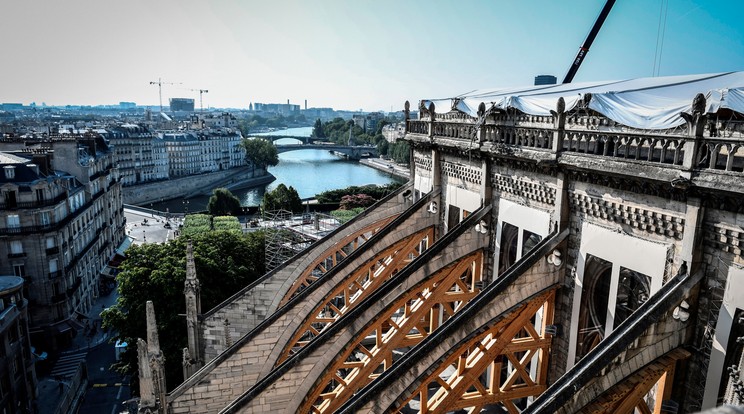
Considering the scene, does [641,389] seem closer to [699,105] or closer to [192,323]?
[699,105]

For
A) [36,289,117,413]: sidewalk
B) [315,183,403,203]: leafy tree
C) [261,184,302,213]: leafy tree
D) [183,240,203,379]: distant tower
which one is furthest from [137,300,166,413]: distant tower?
[315,183,403,203]: leafy tree

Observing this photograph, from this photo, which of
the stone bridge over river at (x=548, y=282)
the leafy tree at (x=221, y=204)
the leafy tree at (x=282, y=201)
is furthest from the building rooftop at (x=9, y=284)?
the leafy tree at (x=221, y=204)

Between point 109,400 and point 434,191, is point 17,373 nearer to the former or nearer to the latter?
point 109,400

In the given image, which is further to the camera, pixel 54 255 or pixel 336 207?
pixel 336 207

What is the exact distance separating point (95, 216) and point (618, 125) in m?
41.4

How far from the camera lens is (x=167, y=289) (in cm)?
2277

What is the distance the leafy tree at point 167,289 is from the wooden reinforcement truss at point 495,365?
14.2 meters

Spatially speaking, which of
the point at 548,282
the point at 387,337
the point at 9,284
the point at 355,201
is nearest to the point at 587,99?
the point at 548,282

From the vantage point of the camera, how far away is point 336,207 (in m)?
64.6

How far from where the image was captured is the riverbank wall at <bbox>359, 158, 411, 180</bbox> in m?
110

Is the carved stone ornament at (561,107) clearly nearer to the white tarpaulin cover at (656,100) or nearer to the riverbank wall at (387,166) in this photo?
the white tarpaulin cover at (656,100)

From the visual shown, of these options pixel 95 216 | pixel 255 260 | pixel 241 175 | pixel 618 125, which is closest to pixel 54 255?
pixel 95 216

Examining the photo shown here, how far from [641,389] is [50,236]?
111 feet

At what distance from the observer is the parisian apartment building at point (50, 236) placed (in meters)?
31.6
